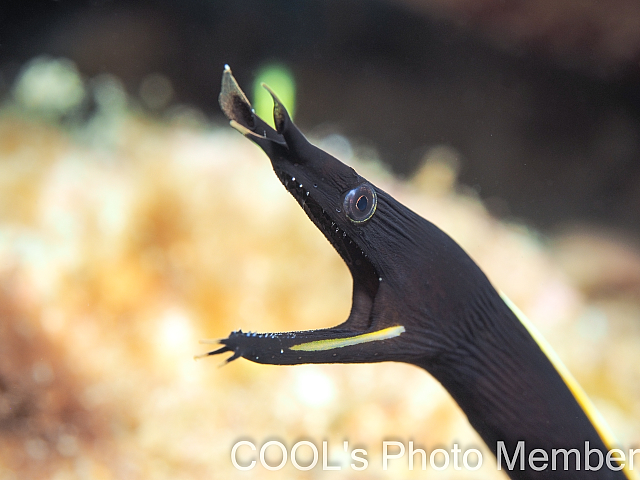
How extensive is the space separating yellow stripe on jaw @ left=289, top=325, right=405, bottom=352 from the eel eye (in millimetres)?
338

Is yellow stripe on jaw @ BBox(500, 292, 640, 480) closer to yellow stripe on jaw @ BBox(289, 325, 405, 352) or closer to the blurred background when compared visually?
yellow stripe on jaw @ BBox(289, 325, 405, 352)

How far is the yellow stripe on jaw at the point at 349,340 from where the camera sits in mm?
1186

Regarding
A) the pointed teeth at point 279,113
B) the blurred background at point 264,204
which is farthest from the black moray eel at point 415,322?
the blurred background at point 264,204

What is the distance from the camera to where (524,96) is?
3.74 metres

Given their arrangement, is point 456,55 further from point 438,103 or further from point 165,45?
point 165,45

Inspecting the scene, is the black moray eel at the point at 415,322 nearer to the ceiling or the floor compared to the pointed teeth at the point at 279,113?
nearer to the floor

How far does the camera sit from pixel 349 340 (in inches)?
48.9

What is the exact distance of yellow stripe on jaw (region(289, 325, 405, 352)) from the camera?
1186 mm

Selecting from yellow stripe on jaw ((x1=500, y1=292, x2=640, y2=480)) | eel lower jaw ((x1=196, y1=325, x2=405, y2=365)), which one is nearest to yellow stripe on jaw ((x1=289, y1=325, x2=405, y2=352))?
eel lower jaw ((x1=196, y1=325, x2=405, y2=365))

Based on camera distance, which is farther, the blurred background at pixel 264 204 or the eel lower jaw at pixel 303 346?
the blurred background at pixel 264 204

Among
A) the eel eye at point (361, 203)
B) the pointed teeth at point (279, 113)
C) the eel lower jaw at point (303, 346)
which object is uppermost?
the pointed teeth at point (279, 113)

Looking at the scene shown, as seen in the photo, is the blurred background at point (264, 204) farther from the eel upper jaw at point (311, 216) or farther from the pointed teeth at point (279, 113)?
the pointed teeth at point (279, 113)

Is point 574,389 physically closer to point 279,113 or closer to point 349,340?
point 349,340

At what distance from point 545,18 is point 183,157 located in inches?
109
